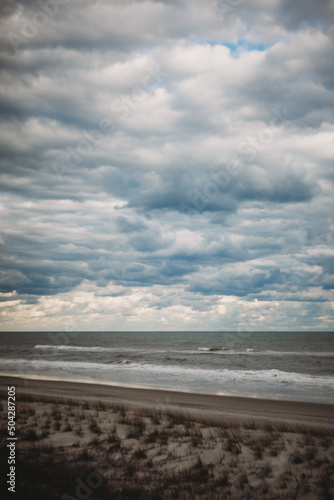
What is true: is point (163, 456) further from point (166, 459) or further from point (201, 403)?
point (201, 403)

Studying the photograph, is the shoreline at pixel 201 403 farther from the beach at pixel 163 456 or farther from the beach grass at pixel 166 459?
the beach grass at pixel 166 459

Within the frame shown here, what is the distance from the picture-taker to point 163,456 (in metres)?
7.58

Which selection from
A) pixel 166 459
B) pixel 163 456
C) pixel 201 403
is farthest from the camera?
pixel 201 403

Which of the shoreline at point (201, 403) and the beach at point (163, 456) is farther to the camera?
the shoreline at point (201, 403)

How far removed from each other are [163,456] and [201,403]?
10345mm

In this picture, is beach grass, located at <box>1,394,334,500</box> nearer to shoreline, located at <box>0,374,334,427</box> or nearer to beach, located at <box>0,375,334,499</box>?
beach, located at <box>0,375,334,499</box>

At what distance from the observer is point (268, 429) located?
35.2ft

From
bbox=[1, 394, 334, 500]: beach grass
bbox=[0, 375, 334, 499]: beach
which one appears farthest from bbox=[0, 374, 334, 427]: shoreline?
bbox=[1, 394, 334, 500]: beach grass

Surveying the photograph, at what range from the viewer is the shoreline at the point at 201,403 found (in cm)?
1441

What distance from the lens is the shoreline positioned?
567 inches

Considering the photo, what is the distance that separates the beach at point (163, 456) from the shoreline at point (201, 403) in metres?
0.61

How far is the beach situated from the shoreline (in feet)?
2.00

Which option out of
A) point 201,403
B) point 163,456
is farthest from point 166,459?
point 201,403

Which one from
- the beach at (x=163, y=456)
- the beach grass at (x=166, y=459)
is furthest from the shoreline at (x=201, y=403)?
the beach grass at (x=166, y=459)
